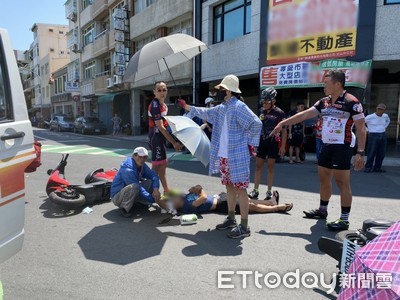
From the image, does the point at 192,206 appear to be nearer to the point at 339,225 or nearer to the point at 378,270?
the point at 339,225

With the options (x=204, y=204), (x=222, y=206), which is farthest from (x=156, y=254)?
(x=222, y=206)

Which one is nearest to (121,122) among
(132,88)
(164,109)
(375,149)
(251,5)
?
(132,88)

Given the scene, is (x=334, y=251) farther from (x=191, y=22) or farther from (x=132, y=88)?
(x=132, y=88)

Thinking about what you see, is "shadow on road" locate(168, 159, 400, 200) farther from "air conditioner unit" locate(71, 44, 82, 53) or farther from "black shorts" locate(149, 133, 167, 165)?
"air conditioner unit" locate(71, 44, 82, 53)

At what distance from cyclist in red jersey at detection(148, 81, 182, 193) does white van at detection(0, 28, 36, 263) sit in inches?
88.4

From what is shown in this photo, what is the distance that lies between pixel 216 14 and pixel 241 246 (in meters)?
15.8

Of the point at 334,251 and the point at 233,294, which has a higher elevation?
the point at 334,251

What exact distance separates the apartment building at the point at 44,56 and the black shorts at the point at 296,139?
51.9 metres

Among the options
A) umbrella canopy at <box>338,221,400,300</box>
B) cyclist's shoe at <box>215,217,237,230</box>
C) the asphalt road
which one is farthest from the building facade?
umbrella canopy at <box>338,221,400,300</box>

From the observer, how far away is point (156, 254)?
3721 millimetres

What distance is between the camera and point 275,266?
11.2 feet

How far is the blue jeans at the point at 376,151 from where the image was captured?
9.05 meters

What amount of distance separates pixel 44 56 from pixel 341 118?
62.0 metres

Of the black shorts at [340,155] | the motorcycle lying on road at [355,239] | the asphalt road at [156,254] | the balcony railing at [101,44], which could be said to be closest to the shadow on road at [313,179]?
the asphalt road at [156,254]
